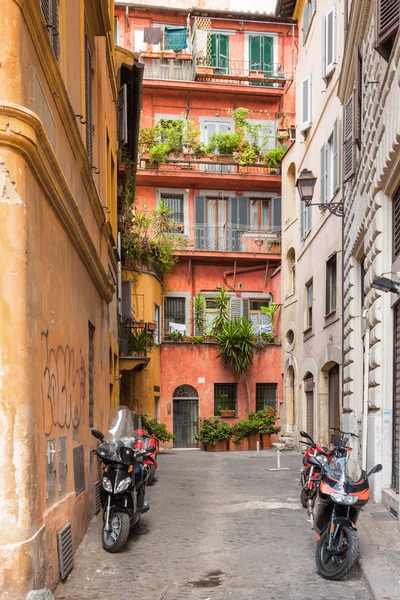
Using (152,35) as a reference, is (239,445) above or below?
below

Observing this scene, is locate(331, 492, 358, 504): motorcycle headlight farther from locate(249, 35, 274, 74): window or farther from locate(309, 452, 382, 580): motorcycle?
locate(249, 35, 274, 74): window

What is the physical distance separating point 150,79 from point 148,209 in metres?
5.83

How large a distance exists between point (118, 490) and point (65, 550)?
146 cm

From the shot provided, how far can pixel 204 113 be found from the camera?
34469 mm

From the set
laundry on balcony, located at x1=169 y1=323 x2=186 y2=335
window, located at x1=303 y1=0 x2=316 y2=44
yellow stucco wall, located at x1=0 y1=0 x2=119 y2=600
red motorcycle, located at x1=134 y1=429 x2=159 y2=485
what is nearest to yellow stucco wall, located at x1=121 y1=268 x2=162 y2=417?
laundry on balcony, located at x1=169 y1=323 x2=186 y2=335

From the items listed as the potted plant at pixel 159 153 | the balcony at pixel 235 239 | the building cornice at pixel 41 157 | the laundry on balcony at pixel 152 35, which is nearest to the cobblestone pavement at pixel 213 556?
the building cornice at pixel 41 157

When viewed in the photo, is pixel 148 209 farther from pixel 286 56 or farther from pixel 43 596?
pixel 43 596

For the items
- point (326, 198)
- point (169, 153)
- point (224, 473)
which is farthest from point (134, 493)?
point (169, 153)

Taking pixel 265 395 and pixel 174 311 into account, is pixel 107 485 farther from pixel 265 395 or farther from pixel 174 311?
pixel 174 311

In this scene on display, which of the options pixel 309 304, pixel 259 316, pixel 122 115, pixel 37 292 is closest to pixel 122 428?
pixel 37 292

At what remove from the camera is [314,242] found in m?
22.0

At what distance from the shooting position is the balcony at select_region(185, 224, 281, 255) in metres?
33.0

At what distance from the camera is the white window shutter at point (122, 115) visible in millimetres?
19375

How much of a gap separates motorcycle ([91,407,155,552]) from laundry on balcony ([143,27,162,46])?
27391 mm
